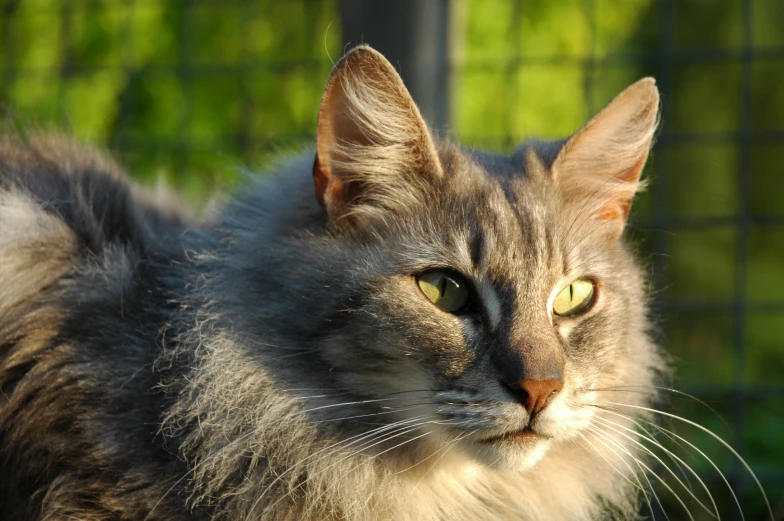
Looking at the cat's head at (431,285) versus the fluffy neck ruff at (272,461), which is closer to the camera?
the cat's head at (431,285)

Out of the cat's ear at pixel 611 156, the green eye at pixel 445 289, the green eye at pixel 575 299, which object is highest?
the cat's ear at pixel 611 156

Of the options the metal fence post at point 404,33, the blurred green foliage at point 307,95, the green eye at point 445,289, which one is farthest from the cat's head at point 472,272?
the blurred green foliage at point 307,95

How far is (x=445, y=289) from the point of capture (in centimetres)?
223

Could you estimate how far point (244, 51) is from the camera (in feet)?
17.3

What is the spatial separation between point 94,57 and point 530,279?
5307mm

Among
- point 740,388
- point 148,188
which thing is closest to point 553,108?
point 740,388

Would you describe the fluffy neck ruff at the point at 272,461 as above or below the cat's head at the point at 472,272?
below

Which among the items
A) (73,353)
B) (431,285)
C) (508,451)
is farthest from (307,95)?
(508,451)

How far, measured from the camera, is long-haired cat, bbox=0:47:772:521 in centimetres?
216

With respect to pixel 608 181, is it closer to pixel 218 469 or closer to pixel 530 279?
pixel 530 279

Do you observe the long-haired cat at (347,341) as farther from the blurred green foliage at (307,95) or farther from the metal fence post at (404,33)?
the blurred green foliage at (307,95)

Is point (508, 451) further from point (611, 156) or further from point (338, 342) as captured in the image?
point (611, 156)

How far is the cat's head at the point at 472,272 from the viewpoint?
2.10 meters

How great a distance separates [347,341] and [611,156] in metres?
0.96
